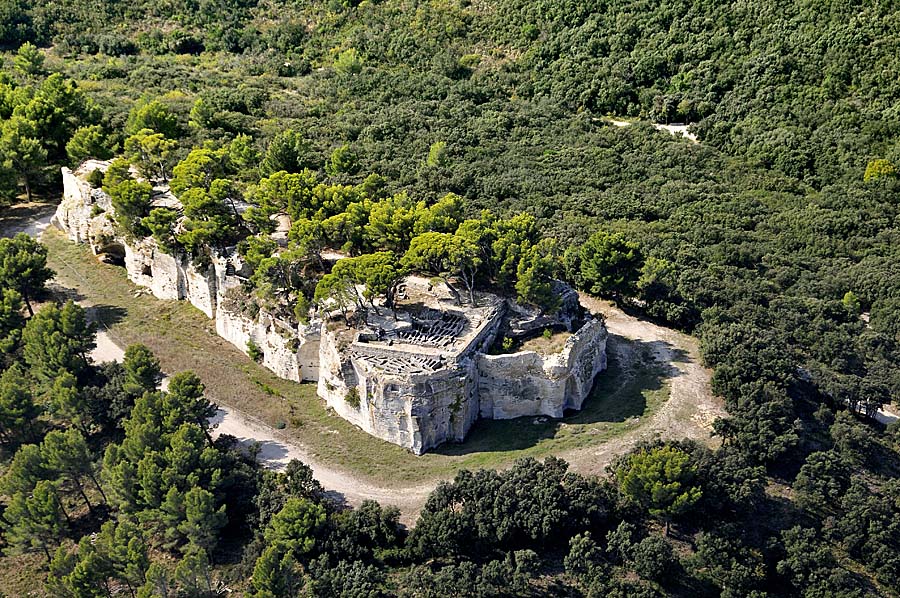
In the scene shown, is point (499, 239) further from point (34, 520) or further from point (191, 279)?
point (34, 520)

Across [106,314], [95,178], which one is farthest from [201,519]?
[95,178]

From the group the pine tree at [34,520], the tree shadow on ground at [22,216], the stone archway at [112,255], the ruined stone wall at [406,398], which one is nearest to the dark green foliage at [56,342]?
the pine tree at [34,520]

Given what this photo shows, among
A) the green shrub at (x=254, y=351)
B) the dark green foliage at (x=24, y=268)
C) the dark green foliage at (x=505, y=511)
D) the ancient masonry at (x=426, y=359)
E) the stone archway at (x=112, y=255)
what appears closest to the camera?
the dark green foliage at (x=505, y=511)

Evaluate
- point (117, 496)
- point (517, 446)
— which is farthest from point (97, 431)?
point (517, 446)

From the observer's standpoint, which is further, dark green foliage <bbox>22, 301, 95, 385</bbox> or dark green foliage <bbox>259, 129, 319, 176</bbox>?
dark green foliage <bbox>259, 129, 319, 176</bbox>

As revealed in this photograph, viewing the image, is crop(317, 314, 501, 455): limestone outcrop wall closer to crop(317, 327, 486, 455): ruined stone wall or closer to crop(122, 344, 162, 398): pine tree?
crop(317, 327, 486, 455): ruined stone wall

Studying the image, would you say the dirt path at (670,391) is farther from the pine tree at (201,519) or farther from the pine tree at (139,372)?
the pine tree at (139,372)

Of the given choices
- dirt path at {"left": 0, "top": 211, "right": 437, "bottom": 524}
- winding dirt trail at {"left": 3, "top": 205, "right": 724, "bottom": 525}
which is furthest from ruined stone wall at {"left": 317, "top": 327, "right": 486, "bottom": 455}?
dirt path at {"left": 0, "top": 211, "right": 437, "bottom": 524}
